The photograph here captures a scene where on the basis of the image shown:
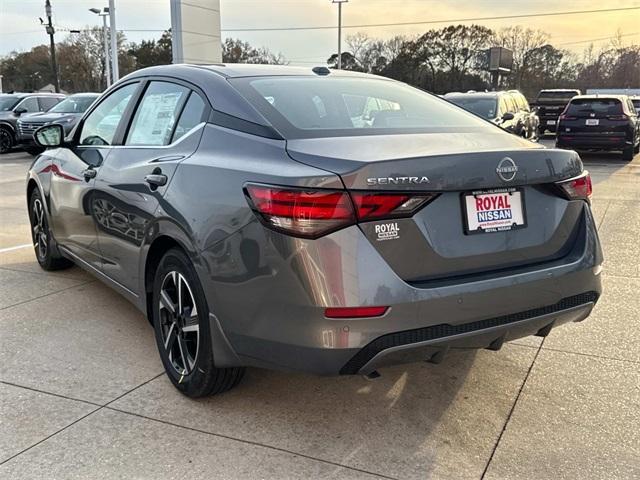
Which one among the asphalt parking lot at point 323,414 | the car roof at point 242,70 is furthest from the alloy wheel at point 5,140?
the car roof at point 242,70

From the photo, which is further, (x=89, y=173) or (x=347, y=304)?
(x=89, y=173)

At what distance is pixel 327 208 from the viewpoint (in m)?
2.36

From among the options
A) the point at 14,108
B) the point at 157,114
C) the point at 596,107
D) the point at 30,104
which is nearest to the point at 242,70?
the point at 157,114

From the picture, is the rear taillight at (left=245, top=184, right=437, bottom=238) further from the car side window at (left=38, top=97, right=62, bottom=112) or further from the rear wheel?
the car side window at (left=38, top=97, right=62, bottom=112)

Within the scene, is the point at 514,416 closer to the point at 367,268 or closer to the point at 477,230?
the point at 477,230

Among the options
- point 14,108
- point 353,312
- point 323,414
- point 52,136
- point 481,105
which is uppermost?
point 14,108

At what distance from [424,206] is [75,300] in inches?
128

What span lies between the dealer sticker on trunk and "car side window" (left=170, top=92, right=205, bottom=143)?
147 cm

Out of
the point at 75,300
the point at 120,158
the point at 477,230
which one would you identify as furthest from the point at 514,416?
the point at 75,300

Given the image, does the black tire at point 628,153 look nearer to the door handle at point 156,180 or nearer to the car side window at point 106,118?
the car side window at point 106,118

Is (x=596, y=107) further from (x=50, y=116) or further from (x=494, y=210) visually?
(x=494, y=210)

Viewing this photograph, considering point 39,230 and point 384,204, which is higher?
point 384,204

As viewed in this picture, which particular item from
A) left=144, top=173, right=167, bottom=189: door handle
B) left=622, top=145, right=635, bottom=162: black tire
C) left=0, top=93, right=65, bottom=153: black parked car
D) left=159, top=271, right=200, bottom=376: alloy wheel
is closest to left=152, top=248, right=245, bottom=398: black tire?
left=159, top=271, right=200, bottom=376: alloy wheel

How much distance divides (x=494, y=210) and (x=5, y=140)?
18.5 metres
